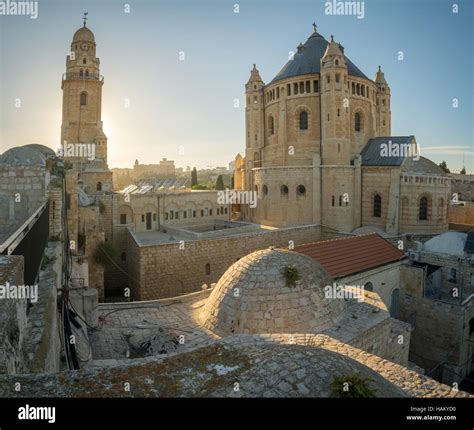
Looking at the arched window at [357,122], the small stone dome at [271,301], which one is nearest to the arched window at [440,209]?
the arched window at [357,122]

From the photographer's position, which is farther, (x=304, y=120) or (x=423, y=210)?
(x=304, y=120)

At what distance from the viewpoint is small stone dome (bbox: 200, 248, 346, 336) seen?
1016 cm

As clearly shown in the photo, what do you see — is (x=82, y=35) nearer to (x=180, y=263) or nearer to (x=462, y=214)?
(x=180, y=263)

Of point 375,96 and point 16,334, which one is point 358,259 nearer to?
point 16,334

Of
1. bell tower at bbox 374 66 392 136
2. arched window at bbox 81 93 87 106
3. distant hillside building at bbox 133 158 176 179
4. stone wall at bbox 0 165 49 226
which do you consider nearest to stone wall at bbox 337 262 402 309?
stone wall at bbox 0 165 49 226

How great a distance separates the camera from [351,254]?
17641mm

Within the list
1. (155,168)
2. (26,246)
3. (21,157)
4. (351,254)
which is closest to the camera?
(26,246)

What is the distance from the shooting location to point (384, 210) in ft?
92.4

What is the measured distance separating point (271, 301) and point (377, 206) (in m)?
21.5

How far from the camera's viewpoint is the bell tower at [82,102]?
3434 centimetres

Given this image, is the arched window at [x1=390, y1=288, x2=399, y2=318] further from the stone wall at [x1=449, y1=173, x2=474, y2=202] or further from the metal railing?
the stone wall at [x1=449, y1=173, x2=474, y2=202]

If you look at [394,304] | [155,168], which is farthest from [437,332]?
[155,168]

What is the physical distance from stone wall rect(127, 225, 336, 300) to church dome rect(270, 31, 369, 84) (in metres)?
16.4
